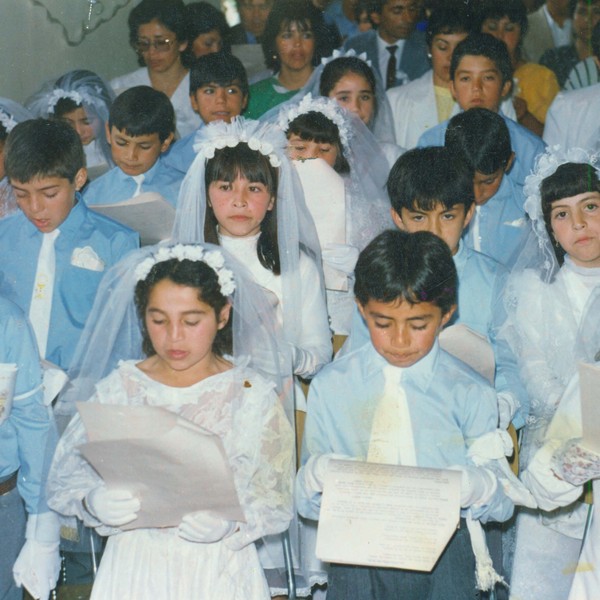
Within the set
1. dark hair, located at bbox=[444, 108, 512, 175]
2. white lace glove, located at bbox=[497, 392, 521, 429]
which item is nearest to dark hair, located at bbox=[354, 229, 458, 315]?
white lace glove, located at bbox=[497, 392, 521, 429]

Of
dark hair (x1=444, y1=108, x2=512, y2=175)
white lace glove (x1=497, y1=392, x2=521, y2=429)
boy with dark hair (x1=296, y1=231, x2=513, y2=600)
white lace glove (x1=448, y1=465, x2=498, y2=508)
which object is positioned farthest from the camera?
dark hair (x1=444, y1=108, x2=512, y2=175)

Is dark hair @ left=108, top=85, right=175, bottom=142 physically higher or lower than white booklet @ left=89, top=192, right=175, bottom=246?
higher

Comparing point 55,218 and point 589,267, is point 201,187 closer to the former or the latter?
point 55,218

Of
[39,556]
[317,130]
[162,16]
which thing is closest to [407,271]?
[39,556]

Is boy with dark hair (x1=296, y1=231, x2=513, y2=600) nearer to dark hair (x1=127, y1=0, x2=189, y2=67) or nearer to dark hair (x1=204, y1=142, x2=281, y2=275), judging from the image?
dark hair (x1=204, y1=142, x2=281, y2=275)

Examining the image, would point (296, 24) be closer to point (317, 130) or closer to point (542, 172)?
point (317, 130)

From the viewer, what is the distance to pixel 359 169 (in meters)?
4.79

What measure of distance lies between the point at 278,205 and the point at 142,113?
3.76 feet

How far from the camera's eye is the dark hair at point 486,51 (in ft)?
16.2

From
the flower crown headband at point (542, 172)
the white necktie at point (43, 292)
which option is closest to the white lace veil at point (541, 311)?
the flower crown headband at point (542, 172)

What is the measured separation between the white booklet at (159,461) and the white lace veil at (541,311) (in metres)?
1.15

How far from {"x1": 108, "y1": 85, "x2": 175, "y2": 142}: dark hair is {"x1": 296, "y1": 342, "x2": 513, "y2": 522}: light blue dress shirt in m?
2.03

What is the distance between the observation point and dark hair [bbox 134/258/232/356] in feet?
10.2

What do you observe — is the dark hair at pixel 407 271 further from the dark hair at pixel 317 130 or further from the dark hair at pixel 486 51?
the dark hair at pixel 486 51
